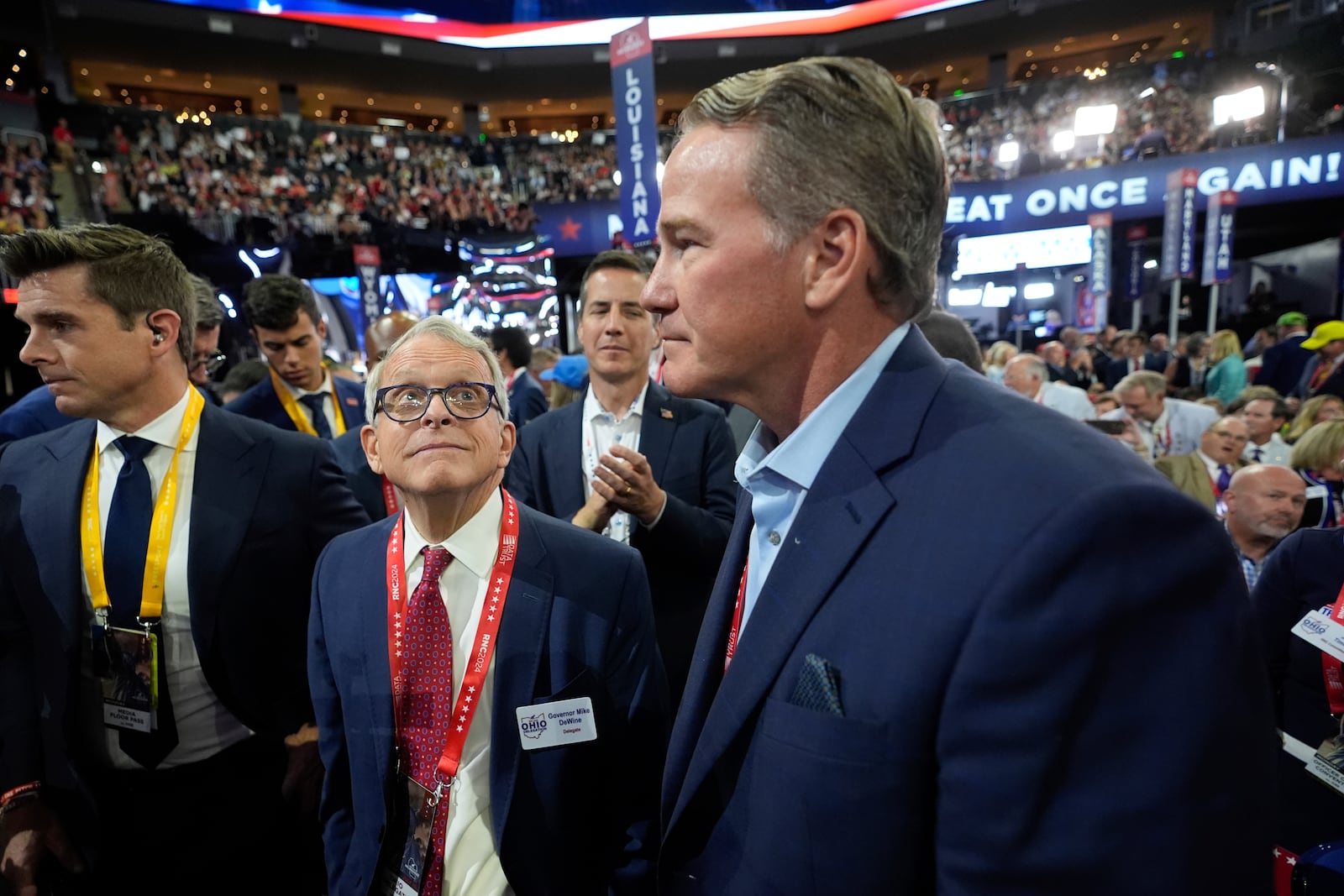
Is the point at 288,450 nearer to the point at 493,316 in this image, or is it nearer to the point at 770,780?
the point at 770,780

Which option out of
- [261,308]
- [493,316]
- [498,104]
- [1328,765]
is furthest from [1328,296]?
[498,104]

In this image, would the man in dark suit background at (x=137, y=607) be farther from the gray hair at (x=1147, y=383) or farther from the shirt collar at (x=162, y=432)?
the gray hair at (x=1147, y=383)

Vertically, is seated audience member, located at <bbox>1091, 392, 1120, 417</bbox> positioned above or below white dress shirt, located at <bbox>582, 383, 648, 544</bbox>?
below

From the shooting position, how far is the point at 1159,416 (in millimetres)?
5582

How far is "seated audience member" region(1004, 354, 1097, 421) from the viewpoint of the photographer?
20.0ft

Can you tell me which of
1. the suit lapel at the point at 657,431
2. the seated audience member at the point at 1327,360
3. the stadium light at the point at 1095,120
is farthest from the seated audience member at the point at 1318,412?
the stadium light at the point at 1095,120

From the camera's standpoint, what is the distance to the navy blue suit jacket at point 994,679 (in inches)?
28.5

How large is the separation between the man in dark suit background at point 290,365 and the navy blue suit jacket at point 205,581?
54.0 inches

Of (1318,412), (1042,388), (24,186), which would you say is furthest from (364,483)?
(24,186)

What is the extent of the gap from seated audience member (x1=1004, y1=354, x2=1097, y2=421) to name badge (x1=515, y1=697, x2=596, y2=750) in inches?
218

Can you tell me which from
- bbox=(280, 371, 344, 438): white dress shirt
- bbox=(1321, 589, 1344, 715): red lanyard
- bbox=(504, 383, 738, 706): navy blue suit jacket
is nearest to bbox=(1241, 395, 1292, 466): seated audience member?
bbox=(1321, 589, 1344, 715): red lanyard

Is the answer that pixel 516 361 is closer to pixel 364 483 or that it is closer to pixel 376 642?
pixel 364 483

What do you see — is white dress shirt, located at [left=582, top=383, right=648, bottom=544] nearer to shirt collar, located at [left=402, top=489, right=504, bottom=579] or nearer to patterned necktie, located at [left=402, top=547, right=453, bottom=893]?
shirt collar, located at [left=402, top=489, right=504, bottom=579]

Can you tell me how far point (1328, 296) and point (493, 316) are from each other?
18.3 meters
